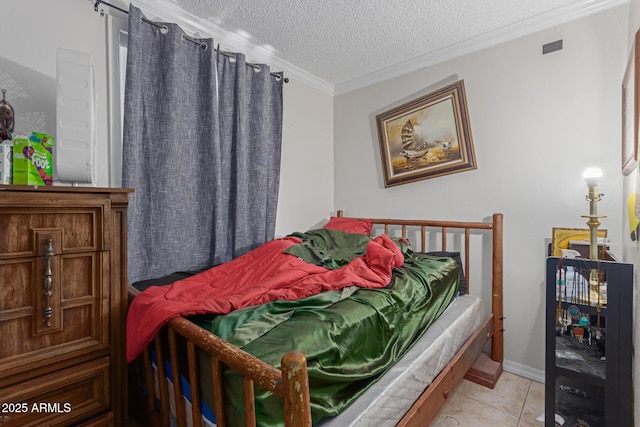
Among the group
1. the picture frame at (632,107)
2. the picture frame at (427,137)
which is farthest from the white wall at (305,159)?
A: the picture frame at (632,107)

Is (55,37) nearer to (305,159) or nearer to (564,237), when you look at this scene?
(305,159)

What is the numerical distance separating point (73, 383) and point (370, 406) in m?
0.98

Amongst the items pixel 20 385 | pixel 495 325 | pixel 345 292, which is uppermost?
pixel 345 292

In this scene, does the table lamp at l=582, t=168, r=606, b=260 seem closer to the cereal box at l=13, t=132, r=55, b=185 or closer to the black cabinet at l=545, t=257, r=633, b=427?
the black cabinet at l=545, t=257, r=633, b=427

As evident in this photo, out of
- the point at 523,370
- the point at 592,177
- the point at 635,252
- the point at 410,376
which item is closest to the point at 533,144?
the point at 592,177

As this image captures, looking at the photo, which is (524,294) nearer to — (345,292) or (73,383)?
Result: (345,292)

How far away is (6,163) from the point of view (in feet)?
3.21

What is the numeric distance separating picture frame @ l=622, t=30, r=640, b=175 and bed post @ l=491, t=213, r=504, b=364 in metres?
0.70

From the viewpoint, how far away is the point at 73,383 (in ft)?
3.21

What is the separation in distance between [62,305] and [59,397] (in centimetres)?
30

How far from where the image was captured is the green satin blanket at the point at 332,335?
845mm

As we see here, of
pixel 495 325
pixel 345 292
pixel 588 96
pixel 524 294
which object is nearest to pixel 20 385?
pixel 345 292

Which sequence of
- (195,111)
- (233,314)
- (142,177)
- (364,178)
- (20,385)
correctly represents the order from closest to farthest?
(20,385)
(233,314)
(142,177)
(195,111)
(364,178)

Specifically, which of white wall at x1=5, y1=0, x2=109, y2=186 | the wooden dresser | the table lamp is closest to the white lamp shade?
the table lamp
